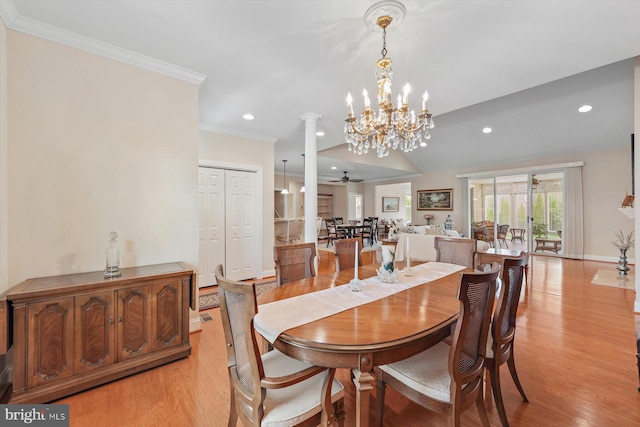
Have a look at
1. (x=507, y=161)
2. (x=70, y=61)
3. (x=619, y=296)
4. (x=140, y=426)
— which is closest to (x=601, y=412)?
(x=140, y=426)

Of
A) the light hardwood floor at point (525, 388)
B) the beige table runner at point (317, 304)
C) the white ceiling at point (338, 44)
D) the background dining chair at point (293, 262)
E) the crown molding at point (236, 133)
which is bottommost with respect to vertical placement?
the light hardwood floor at point (525, 388)

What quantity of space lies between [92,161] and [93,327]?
53.2 inches

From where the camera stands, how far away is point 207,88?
9.93 ft

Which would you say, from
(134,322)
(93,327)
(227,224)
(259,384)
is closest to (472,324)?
(259,384)

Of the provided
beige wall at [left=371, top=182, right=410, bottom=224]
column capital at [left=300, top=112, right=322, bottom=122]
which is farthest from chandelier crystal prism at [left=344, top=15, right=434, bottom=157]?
beige wall at [left=371, top=182, right=410, bottom=224]

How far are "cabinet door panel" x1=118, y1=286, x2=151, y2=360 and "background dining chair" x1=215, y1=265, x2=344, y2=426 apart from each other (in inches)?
49.0

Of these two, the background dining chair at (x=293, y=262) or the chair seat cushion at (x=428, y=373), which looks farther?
the background dining chair at (x=293, y=262)

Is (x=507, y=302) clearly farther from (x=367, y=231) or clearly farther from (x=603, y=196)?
(x=367, y=231)

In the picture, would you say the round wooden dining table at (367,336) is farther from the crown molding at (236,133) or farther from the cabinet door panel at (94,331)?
the crown molding at (236,133)

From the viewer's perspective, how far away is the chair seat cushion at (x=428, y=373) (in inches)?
49.4

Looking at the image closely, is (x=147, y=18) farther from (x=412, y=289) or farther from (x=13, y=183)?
(x=412, y=289)

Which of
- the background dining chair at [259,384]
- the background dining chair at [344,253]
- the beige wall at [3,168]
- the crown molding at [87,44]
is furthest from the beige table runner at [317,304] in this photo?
the crown molding at [87,44]

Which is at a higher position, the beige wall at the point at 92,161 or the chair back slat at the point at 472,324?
the beige wall at the point at 92,161

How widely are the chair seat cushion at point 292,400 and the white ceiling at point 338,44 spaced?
2.26m
